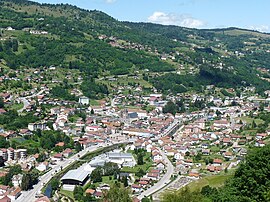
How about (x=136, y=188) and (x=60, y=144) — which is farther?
(x=60, y=144)

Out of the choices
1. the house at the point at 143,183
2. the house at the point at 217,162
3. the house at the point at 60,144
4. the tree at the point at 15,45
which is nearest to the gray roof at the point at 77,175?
the house at the point at 143,183

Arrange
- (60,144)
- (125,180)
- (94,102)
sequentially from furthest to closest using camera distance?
(94,102) < (60,144) < (125,180)

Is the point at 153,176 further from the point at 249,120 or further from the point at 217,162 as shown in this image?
the point at 249,120

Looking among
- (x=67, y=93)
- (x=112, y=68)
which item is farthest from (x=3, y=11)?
(x=67, y=93)

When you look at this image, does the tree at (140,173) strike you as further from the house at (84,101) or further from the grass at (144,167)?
the house at (84,101)

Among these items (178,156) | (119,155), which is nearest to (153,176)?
(119,155)
